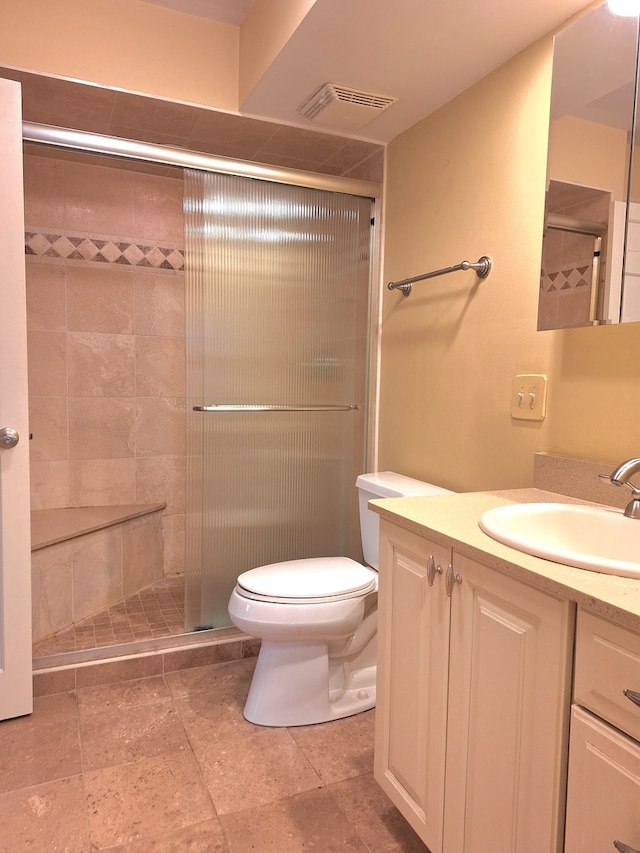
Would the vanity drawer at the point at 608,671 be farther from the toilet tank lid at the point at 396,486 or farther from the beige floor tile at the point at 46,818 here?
the beige floor tile at the point at 46,818

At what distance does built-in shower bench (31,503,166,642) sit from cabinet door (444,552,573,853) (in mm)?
1812

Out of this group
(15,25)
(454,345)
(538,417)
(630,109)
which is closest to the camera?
(630,109)

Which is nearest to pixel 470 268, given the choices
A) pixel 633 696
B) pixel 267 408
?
pixel 267 408

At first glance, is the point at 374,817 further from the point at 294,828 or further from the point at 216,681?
the point at 216,681

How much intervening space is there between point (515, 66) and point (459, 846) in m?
2.00

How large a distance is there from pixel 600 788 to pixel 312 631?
1.07m

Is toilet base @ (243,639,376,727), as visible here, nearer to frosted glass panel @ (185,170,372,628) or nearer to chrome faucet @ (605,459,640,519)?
frosted glass panel @ (185,170,372,628)

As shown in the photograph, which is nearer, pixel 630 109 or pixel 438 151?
pixel 630 109

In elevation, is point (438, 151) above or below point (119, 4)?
below

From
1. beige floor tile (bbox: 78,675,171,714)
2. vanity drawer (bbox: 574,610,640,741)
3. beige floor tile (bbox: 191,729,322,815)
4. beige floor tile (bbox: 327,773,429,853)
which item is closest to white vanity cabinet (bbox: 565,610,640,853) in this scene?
vanity drawer (bbox: 574,610,640,741)

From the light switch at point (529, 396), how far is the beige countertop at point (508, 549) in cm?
23

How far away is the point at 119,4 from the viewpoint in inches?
77.4

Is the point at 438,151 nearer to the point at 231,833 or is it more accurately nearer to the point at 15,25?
the point at 15,25

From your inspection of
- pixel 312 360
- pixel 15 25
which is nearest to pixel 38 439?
pixel 312 360
